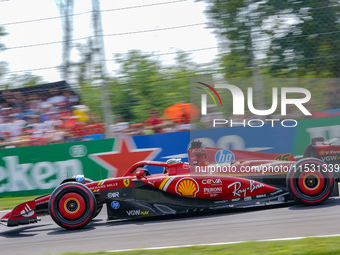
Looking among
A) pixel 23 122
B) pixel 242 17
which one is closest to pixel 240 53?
pixel 242 17

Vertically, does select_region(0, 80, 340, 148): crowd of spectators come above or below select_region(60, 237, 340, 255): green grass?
above

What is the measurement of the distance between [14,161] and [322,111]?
696 cm

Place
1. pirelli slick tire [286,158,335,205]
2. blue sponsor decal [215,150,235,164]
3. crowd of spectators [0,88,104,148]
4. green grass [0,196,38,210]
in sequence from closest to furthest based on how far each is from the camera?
pirelli slick tire [286,158,335,205]
blue sponsor decal [215,150,235,164]
green grass [0,196,38,210]
crowd of spectators [0,88,104,148]

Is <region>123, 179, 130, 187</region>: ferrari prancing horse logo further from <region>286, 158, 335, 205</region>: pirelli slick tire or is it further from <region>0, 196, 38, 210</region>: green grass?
<region>0, 196, 38, 210</region>: green grass

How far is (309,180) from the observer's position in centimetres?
613

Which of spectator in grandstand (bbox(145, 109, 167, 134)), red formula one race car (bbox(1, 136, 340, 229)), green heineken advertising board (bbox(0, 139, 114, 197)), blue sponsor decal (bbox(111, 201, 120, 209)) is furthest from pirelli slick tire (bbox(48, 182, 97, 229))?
spectator in grandstand (bbox(145, 109, 167, 134))

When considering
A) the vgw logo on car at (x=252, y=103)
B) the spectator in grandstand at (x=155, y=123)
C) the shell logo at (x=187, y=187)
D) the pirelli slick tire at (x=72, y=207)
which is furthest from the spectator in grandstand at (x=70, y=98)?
the shell logo at (x=187, y=187)

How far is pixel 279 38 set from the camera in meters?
9.87

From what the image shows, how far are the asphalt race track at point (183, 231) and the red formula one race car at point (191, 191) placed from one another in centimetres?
17

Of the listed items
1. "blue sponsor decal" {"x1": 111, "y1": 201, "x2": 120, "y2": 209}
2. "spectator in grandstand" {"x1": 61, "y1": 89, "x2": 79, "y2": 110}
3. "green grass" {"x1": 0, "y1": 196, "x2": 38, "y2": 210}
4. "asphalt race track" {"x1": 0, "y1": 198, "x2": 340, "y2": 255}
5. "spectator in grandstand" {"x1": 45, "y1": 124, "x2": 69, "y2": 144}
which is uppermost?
"spectator in grandstand" {"x1": 61, "y1": 89, "x2": 79, "y2": 110}

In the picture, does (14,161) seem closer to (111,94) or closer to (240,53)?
(111,94)

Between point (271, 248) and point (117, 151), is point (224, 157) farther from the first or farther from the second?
point (117, 151)

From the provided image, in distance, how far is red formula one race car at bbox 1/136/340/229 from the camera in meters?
6.16

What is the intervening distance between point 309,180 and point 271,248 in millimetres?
2053
